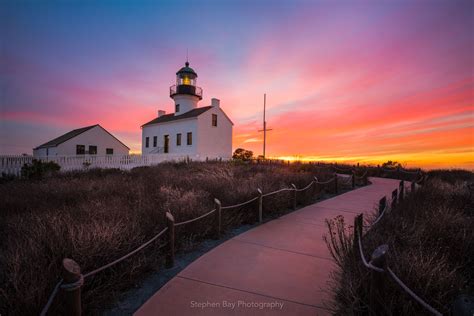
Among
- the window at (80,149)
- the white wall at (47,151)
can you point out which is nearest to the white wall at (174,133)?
the window at (80,149)

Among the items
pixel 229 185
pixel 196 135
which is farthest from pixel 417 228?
pixel 196 135

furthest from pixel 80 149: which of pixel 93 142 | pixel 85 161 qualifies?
pixel 85 161

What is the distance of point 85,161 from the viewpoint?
2006 cm

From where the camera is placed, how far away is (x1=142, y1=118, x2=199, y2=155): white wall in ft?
90.0

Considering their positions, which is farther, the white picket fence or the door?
the door

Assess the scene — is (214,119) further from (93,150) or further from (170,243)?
(170,243)

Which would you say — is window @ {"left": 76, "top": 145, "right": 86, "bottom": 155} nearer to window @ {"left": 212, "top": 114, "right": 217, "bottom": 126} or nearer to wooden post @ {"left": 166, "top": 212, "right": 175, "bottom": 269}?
window @ {"left": 212, "top": 114, "right": 217, "bottom": 126}

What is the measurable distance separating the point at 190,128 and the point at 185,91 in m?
5.79

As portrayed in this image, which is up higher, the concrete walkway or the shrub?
the shrub

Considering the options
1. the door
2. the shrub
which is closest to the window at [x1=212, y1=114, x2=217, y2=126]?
the door

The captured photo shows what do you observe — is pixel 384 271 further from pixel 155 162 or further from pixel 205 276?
pixel 155 162

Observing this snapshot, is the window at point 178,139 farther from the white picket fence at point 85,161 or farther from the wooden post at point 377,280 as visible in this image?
the wooden post at point 377,280

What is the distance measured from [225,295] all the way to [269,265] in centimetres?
112

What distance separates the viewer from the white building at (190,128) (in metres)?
27.4
